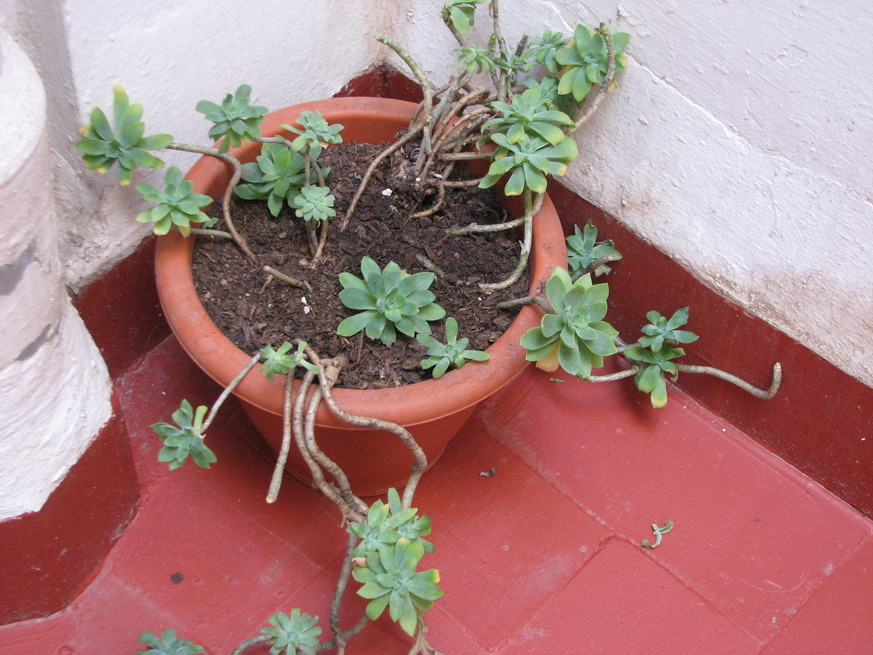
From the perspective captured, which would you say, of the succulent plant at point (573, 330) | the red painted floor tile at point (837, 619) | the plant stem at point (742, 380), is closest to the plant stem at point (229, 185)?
the succulent plant at point (573, 330)

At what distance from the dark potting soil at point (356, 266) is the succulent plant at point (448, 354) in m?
0.04

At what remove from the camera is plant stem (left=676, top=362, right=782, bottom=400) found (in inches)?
62.2

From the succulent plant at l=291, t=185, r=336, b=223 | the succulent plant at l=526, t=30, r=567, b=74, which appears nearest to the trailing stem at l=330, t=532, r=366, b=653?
the succulent plant at l=291, t=185, r=336, b=223

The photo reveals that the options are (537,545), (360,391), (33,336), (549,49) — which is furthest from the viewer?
(537,545)

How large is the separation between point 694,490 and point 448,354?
0.67 m

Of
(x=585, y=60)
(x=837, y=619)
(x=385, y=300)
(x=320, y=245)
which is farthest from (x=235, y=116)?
(x=837, y=619)

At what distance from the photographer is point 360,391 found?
126 cm

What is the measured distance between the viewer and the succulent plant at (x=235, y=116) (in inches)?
52.6

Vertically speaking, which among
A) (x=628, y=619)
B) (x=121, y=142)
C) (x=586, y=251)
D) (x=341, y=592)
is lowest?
(x=628, y=619)

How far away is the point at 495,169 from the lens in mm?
1393

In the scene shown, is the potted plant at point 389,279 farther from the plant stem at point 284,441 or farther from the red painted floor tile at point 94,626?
the red painted floor tile at point 94,626

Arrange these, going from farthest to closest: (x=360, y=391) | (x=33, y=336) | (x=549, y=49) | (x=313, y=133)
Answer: (x=549, y=49) < (x=313, y=133) < (x=360, y=391) < (x=33, y=336)

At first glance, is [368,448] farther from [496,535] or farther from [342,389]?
[496,535]

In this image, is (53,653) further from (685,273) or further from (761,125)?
(761,125)
